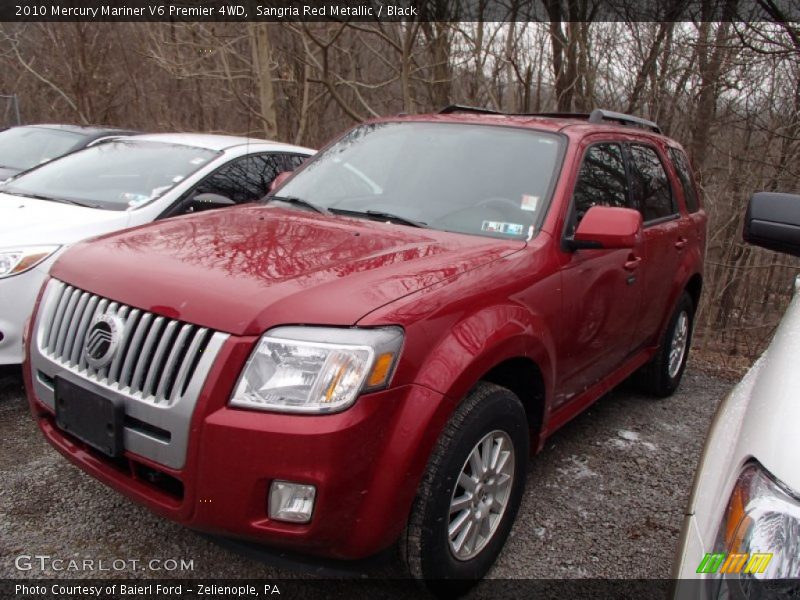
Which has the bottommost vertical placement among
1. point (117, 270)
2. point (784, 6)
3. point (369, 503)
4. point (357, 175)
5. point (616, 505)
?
point (616, 505)

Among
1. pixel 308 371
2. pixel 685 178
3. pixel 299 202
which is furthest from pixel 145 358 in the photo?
pixel 685 178

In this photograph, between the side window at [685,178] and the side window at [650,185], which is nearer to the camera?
the side window at [650,185]

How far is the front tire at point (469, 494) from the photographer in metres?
2.11

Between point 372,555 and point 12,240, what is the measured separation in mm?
2825

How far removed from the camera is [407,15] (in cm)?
1011

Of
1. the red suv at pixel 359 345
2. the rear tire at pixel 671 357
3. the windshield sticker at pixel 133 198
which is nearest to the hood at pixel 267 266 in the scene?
the red suv at pixel 359 345

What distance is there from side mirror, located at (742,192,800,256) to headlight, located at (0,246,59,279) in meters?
3.52

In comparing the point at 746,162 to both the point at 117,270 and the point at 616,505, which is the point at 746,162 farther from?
the point at 117,270

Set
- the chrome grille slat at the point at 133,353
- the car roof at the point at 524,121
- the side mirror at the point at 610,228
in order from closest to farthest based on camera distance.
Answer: the chrome grille slat at the point at 133,353, the side mirror at the point at 610,228, the car roof at the point at 524,121

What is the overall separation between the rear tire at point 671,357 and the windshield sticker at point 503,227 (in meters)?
1.96

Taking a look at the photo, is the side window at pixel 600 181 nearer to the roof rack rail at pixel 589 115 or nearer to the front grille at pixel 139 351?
the roof rack rail at pixel 589 115

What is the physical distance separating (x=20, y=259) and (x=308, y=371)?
250cm

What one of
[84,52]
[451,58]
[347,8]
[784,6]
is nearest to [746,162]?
[784,6]

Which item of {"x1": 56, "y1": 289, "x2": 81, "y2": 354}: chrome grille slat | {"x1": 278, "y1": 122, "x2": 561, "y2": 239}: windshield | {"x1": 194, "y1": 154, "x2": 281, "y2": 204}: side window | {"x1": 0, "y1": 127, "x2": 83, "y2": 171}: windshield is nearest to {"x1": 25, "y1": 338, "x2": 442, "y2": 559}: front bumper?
{"x1": 56, "y1": 289, "x2": 81, "y2": 354}: chrome grille slat
